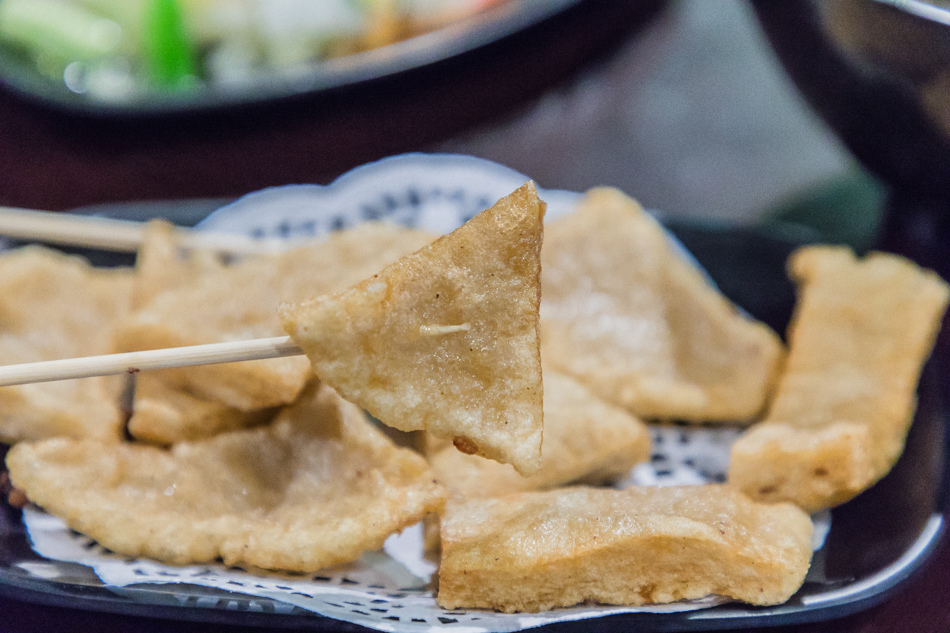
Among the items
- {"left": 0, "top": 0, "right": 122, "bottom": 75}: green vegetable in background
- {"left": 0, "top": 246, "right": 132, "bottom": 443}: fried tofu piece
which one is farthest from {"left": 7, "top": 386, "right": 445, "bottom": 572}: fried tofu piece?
{"left": 0, "top": 0, "right": 122, "bottom": 75}: green vegetable in background

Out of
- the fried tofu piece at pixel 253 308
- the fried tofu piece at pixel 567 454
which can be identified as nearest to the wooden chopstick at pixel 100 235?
the fried tofu piece at pixel 253 308

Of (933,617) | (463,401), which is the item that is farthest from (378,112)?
(933,617)

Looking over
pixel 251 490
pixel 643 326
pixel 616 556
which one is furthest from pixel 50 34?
pixel 616 556

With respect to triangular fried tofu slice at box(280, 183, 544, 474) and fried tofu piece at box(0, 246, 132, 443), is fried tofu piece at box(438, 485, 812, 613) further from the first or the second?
fried tofu piece at box(0, 246, 132, 443)

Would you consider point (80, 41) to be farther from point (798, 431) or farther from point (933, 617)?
point (933, 617)

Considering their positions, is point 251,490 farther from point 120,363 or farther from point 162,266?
point 162,266

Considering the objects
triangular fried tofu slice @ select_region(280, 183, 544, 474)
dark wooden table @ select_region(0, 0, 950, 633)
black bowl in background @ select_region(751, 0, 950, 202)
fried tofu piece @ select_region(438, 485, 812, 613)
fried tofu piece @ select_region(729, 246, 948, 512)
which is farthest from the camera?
dark wooden table @ select_region(0, 0, 950, 633)
